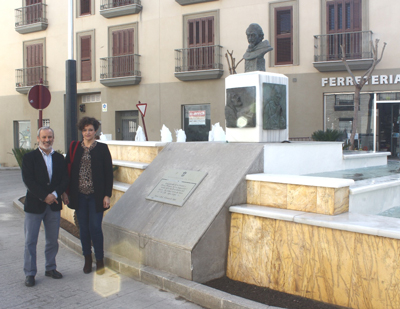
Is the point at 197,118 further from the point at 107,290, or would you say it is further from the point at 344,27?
the point at 107,290

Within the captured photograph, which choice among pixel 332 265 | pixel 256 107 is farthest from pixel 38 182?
pixel 256 107

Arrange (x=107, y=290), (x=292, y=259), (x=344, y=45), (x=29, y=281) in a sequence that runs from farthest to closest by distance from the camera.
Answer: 1. (x=344, y=45)
2. (x=29, y=281)
3. (x=107, y=290)
4. (x=292, y=259)

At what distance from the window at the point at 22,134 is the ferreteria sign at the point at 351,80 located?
16010mm

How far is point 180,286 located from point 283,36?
1364cm

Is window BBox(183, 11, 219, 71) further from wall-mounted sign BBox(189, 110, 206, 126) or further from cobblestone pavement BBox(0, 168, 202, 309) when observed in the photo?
cobblestone pavement BBox(0, 168, 202, 309)

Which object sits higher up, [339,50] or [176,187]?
[339,50]

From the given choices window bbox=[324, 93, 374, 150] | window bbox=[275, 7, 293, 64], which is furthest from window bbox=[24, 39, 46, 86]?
window bbox=[324, 93, 374, 150]

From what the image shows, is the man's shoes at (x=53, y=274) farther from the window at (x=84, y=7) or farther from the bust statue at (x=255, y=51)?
the window at (x=84, y=7)

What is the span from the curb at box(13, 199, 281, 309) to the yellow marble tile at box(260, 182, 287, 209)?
3.85 feet

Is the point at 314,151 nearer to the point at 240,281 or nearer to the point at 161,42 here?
the point at 240,281

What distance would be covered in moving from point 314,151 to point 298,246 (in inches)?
110

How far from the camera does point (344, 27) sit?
15.5 metres

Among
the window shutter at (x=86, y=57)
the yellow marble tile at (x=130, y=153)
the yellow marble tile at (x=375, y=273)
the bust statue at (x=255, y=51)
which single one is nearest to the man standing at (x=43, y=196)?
the yellow marble tile at (x=130, y=153)

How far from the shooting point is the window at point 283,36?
53.2 feet
